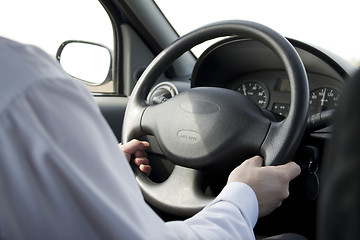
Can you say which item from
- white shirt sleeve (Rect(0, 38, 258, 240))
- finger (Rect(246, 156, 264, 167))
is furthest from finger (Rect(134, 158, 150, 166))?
white shirt sleeve (Rect(0, 38, 258, 240))

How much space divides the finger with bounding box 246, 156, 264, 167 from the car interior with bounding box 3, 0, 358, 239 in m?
0.02

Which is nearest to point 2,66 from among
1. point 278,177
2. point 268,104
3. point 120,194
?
point 120,194

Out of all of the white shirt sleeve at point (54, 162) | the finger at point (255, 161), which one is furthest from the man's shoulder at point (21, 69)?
the finger at point (255, 161)

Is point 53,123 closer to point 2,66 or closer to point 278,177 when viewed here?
point 2,66

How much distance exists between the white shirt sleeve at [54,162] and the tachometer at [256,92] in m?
1.05

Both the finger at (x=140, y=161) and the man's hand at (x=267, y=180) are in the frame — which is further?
the finger at (x=140, y=161)

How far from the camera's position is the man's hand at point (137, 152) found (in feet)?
4.21

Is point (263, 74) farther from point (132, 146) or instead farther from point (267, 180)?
point (267, 180)

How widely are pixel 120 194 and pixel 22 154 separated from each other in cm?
13

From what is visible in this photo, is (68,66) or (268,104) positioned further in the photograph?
(68,66)

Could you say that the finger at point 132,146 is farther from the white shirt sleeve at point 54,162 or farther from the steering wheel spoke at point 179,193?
the white shirt sleeve at point 54,162

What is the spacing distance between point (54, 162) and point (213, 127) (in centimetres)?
68

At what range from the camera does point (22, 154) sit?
1.58 ft

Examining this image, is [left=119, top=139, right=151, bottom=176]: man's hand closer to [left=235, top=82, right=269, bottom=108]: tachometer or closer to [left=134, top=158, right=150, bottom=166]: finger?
[left=134, top=158, right=150, bottom=166]: finger
